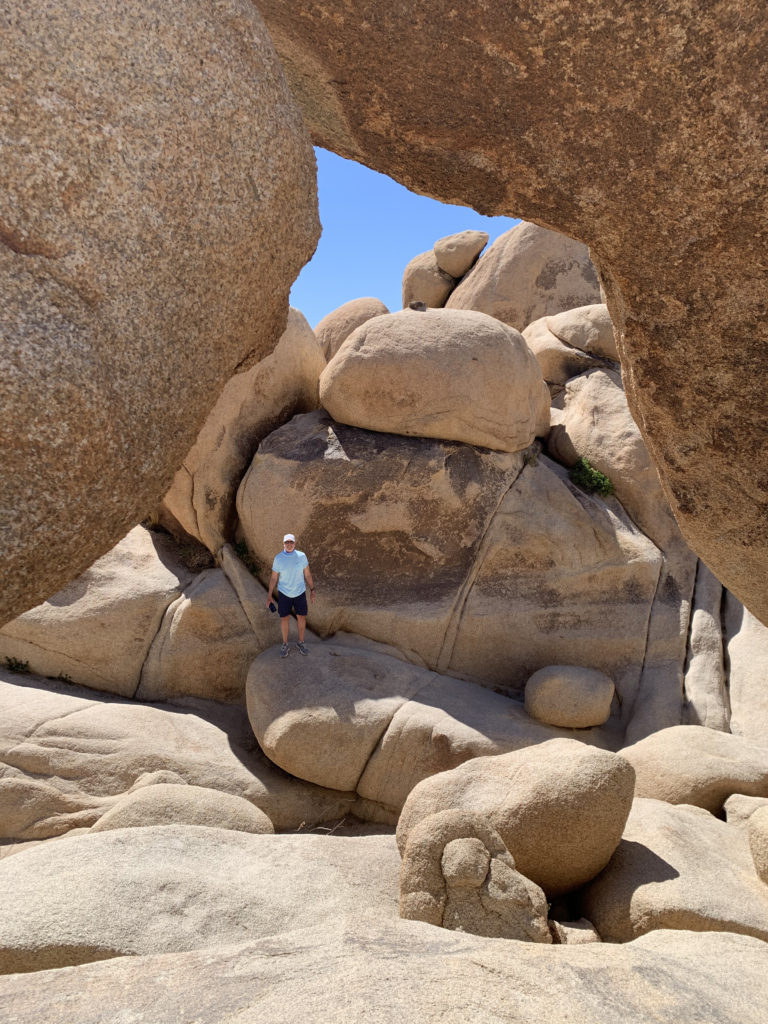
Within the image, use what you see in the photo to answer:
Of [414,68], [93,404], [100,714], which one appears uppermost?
[414,68]

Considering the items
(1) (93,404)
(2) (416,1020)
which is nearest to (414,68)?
(1) (93,404)

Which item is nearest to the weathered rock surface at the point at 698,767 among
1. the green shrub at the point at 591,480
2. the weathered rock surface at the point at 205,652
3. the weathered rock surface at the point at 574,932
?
the weathered rock surface at the point at 574,932

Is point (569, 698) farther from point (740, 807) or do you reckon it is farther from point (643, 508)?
point (643, 508)

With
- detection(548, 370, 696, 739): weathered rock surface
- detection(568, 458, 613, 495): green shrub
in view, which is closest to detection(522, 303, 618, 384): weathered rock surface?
detection(548, 370, 696, 739): weathered rock surface

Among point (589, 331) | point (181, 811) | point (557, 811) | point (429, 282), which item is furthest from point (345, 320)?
point (557, 811)

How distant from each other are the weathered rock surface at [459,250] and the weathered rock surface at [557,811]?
11.1 meters

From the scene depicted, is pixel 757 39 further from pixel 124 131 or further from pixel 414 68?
pixel 124 131

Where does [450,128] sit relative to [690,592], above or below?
above

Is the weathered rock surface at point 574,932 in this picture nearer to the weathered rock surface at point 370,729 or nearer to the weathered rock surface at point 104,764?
the weathered rock surface at point 370,729

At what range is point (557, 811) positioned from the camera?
424cm

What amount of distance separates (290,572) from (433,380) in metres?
2.52

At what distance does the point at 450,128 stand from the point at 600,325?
8005 millimetres

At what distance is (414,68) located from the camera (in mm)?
2279

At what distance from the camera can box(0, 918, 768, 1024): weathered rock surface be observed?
174cm
